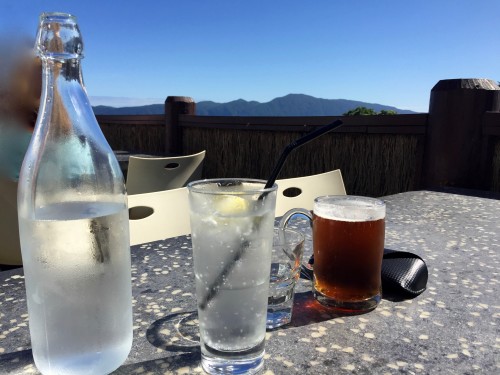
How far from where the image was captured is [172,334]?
2.28 ft

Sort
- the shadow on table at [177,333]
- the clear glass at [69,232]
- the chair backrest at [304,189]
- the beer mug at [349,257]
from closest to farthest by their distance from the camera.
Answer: the clear glass at [69,232] < the shadow on table at [177,333] < the beer mug at [349,257] < the chair backrest at [304,189]

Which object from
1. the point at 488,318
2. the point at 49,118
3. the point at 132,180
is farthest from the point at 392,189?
the point at 49,118

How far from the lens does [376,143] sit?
11.5ft

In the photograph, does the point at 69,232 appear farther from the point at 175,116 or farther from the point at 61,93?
the point at 175,116

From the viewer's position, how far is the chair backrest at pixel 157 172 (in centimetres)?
260

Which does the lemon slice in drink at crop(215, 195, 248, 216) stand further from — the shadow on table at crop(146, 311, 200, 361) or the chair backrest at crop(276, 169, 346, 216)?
the chair backrest at crop(276, 169, 346, 216)

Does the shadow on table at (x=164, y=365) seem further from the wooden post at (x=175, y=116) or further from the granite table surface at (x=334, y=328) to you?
the wooden post at (x=175, y=116)

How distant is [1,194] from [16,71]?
0.62 m

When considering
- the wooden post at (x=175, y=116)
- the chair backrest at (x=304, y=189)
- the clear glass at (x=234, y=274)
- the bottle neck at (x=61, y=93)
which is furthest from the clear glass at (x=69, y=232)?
the wooden post at (x=175, y=116)

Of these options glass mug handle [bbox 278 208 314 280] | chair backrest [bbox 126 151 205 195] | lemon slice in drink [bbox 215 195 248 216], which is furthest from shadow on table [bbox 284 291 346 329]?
chair backrest [bbox 126 151 205 195]

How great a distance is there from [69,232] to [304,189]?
4.85 feet

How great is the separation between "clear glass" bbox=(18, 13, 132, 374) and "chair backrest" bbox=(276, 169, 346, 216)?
3.78ft

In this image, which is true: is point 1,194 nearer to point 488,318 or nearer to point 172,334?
point 172,334

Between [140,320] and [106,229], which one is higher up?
[106,229]
